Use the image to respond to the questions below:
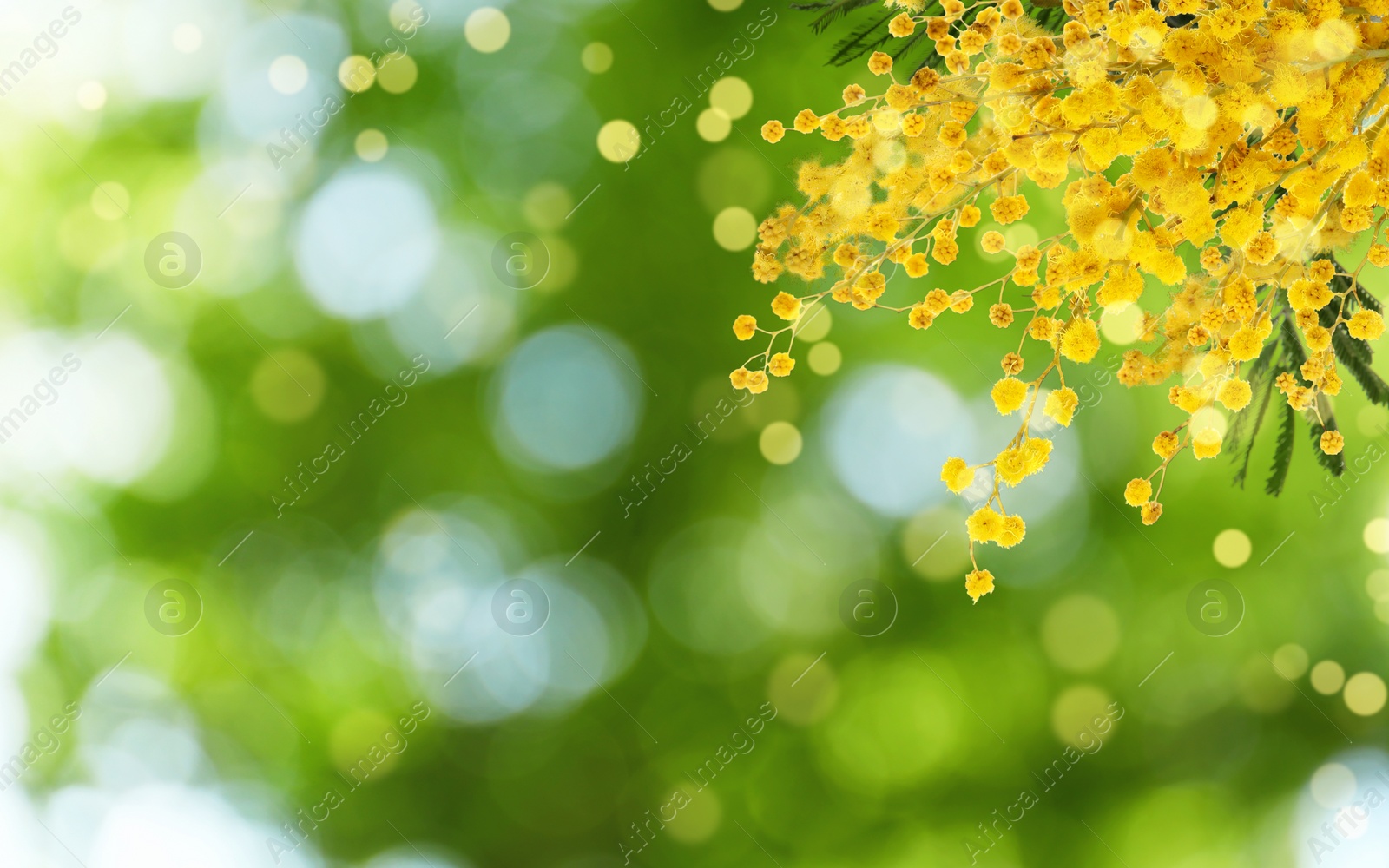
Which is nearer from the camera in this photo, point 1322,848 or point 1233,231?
point 1233,231

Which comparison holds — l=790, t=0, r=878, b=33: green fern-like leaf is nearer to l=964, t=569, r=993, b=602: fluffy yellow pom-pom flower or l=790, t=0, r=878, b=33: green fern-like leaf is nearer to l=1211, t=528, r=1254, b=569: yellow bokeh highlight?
l=964, t=569, r=993, b=602: fluffy yellow pom-pom flower

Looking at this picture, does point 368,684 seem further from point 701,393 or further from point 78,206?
point 78,206

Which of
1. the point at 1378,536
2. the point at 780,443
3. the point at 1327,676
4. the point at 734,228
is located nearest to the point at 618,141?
the point at 734,228

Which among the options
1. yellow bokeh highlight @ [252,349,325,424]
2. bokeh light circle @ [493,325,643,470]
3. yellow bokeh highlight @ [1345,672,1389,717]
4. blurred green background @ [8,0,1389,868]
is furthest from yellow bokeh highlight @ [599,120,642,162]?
yellow bokeh highlight @ [1345,672,1389,717]

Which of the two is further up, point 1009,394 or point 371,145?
point 371,145

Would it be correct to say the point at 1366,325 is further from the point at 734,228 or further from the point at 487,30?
the point at 487,30

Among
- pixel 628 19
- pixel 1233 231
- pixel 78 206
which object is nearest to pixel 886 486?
pixel 628 19
